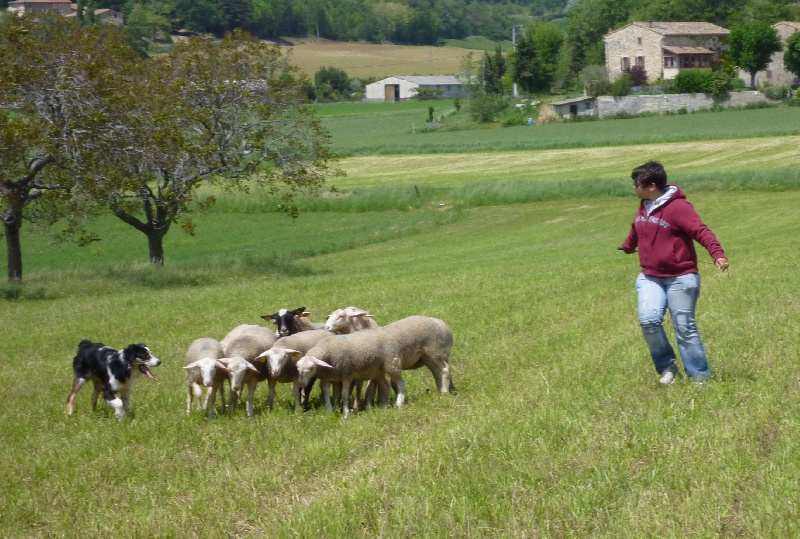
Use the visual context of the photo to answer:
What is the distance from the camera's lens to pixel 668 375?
11.1 m

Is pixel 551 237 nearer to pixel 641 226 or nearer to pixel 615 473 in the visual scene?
pixel 641 226

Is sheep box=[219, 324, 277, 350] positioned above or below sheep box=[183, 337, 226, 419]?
above

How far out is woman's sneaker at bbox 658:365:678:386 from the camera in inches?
437

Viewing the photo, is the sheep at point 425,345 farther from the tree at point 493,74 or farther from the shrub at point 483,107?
the tree at point 493,74

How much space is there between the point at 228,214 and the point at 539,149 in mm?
33166

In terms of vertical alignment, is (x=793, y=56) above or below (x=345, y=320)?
above

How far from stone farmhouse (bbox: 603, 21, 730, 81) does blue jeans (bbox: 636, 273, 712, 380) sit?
127 metres

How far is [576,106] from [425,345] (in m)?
108

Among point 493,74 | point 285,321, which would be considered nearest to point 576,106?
point 493,74

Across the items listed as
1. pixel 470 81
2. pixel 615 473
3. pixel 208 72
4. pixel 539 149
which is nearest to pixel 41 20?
pixel 208 72

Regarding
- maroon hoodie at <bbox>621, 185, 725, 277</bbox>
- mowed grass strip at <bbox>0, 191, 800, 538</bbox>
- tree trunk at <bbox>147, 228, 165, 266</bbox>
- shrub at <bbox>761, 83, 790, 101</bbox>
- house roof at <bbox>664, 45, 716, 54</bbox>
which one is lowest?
tree trunk at <bbox>147, 228, 165, 266</bbox>

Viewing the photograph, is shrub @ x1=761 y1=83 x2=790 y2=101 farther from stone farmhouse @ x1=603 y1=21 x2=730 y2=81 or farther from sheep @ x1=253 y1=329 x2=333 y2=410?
sheep @ x1=253 y1=329 x2=333 y2=410

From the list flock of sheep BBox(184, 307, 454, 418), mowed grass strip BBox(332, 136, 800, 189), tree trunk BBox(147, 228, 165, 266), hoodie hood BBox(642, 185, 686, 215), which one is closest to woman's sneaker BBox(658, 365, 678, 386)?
hoodie hood BBox(642, 185, 686, 215)

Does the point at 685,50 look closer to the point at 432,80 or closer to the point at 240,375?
the point at 432,80
